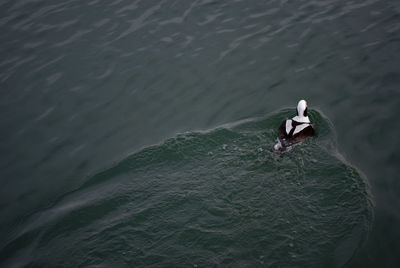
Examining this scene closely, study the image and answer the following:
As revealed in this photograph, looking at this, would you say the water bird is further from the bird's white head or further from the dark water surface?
the dark water surface

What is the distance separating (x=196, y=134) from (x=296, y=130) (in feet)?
6.43

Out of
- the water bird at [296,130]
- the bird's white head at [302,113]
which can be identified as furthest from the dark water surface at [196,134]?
the bird's white head at [302,113]

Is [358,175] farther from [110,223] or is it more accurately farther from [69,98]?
[69,98]

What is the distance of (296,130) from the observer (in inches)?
299

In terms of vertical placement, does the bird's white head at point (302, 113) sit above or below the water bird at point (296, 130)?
above

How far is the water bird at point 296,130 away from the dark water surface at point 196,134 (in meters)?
0.18

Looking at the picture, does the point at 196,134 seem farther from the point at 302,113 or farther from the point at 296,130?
the point at 302,113

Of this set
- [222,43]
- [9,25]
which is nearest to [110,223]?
[222,43]

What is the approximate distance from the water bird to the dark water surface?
0.18 m

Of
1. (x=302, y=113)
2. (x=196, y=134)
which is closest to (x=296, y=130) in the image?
(x=302, y=113)

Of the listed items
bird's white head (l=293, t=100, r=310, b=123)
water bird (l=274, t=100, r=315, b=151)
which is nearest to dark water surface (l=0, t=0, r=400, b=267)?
water bird (l=274, t=100, r=315, b=151)

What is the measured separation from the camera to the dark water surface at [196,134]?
621 centimetres

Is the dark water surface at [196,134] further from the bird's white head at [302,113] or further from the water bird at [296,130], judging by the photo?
the bird's white head at [302,113]

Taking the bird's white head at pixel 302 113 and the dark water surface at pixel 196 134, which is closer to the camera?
the dark water surface at pixel 196 134
